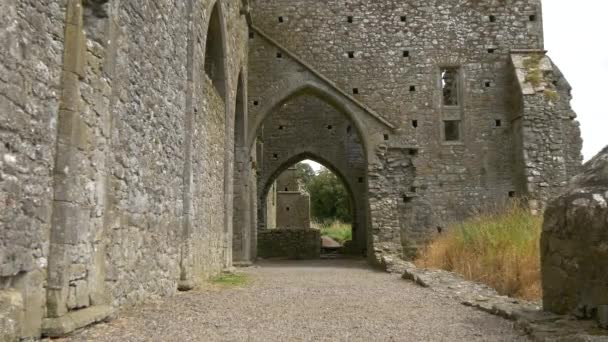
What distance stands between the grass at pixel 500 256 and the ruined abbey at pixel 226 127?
3614 millimetres

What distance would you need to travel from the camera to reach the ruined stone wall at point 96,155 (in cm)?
313

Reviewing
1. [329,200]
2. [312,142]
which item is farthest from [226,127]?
[329,200]

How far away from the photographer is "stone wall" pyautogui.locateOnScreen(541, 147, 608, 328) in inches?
144

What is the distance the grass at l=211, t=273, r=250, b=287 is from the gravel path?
2.71 ft

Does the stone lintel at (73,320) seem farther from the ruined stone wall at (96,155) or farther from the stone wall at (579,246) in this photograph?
the stone wall at (579,246)

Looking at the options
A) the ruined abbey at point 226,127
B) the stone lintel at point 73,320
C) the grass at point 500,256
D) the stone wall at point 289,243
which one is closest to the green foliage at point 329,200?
the ruined abbey at point 226,127

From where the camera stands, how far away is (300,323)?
454 cm

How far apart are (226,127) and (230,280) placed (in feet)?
11.0

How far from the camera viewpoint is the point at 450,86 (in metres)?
15.1

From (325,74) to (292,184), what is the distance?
14.2 meters

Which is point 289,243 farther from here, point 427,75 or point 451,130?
point 427,75

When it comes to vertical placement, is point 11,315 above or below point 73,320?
above

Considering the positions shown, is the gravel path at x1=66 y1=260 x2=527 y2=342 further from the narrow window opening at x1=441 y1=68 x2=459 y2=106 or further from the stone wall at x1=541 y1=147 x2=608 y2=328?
the narrow window opening at x1=441 y1=68 x2=459 y2=106

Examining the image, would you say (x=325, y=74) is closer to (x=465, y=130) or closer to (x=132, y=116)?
(x=465, y=130)
